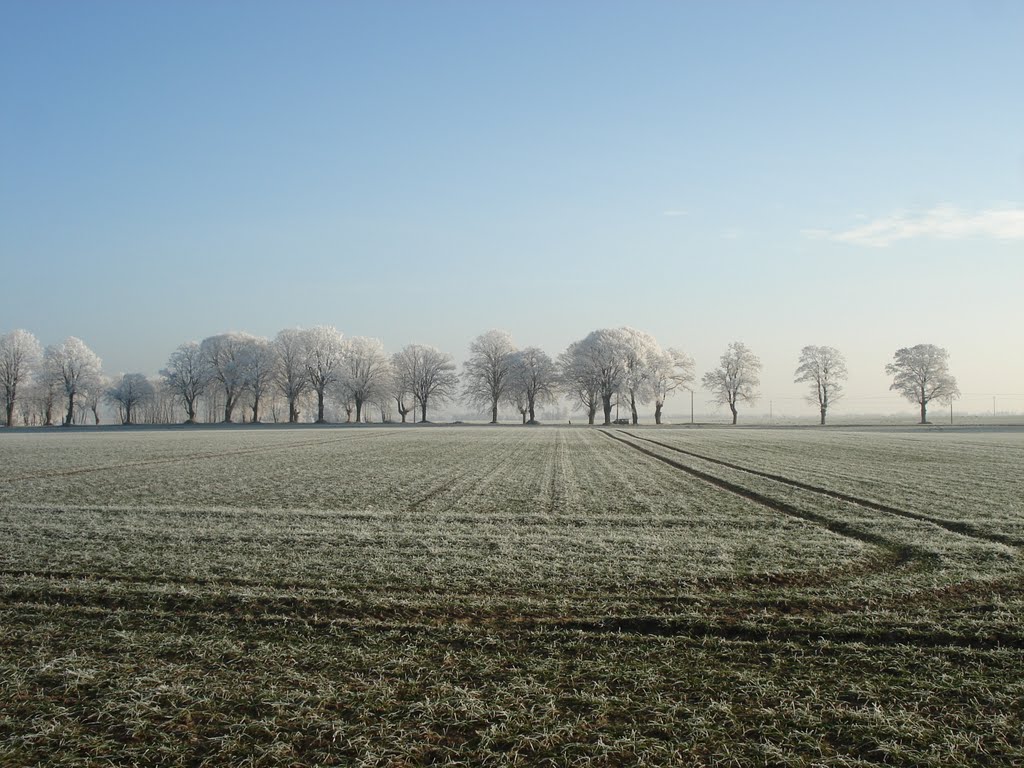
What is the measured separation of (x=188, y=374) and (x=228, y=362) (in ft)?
26.4

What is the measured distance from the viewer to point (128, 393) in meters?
110

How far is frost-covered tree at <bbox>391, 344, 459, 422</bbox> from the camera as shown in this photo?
104m

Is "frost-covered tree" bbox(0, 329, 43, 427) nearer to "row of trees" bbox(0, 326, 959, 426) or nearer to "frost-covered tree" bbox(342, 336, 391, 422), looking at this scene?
"row of trees" bbox(0, 326, 959, 426)

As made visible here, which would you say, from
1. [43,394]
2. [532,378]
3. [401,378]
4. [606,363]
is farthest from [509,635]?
[43,394]

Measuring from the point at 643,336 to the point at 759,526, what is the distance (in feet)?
287

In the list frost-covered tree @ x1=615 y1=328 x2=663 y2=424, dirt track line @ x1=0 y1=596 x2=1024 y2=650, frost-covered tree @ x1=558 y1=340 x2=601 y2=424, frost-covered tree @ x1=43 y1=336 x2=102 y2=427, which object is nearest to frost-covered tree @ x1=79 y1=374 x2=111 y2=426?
frost-covered tree @ x1=43 y1=336 x2=102 y2=427

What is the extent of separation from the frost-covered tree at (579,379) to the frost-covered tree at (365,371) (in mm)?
29550

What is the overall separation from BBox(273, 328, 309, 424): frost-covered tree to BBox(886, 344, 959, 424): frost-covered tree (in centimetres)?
9459

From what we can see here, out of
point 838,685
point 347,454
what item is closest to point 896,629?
point 838,685

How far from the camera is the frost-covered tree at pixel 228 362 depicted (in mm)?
98938

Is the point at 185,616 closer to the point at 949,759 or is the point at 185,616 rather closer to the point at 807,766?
the point at 807,766

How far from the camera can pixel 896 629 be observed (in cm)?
674

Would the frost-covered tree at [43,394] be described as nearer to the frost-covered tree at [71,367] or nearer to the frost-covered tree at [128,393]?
the frost-covered tree at [71,367]

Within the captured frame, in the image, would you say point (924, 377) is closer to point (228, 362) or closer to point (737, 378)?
point (737, 378)
